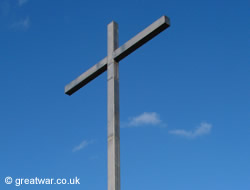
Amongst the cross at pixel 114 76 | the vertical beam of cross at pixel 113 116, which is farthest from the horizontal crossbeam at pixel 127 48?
the vertical beam of cross at pixel 113 116

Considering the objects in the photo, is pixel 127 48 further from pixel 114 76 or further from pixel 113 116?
pixel 113 116

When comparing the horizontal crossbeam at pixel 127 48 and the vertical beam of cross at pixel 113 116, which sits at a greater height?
the horizontal crossbeam at pixel 127 48

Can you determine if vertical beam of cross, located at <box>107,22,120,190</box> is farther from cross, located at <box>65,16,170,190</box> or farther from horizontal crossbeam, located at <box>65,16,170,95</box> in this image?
horizontal crossbeam, located at <box>65,16,170,95</box>

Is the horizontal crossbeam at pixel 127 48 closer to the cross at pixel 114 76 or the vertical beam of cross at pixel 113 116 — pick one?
the cross at pixel 114 76

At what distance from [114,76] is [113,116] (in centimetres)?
89

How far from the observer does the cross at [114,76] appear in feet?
25.5

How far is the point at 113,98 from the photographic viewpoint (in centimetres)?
849

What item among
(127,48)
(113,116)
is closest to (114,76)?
(127,48)

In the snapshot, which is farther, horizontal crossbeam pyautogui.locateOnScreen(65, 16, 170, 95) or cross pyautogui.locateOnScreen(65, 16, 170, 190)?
horizontal crossbeam pyautogui.locateOnScreen(65, 16, 170, 95)

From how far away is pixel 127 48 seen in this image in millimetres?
8891

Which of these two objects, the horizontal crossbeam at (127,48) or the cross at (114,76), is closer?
the cross at (114,76)

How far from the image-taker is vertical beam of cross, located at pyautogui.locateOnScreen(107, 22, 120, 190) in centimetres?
765

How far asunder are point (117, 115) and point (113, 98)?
0.36 metres

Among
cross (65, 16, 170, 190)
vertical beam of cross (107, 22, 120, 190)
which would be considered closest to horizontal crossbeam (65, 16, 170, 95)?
cross (65, 16, 170, 190)
